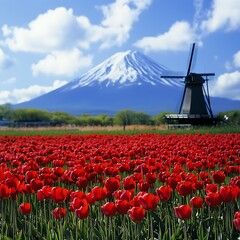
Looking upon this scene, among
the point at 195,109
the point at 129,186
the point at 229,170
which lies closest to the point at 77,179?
the point at 129,186

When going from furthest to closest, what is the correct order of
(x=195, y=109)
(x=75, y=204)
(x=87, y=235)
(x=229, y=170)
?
(x=195, y=109), (x=229, y=170), (x=87, y=235), (x=75, y=204)

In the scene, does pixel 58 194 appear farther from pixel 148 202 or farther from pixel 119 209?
pixel 148 202

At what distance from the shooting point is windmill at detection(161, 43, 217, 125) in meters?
42.2

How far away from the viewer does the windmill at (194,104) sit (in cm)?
4219

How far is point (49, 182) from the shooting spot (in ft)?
17.2

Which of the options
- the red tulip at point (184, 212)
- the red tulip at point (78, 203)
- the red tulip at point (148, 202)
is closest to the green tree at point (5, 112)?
the red tulip at point (78, 203)

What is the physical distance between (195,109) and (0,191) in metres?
39.8

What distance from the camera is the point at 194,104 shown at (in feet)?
142

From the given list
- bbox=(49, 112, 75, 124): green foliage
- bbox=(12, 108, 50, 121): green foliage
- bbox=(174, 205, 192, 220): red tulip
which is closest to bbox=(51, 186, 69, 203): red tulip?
bbox=(174, 205, 192, 220): red tulip

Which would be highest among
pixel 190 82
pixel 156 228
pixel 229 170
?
pixel 190 82

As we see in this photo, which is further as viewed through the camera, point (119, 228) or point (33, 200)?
point (33, 200)

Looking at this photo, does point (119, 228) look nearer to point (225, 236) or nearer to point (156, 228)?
point (156, 228)

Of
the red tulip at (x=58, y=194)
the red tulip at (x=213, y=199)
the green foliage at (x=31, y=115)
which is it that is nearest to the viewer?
the red tulip at (x=213, y=199)

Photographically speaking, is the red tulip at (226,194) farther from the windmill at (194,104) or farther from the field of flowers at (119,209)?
the windmill at (194,104)
